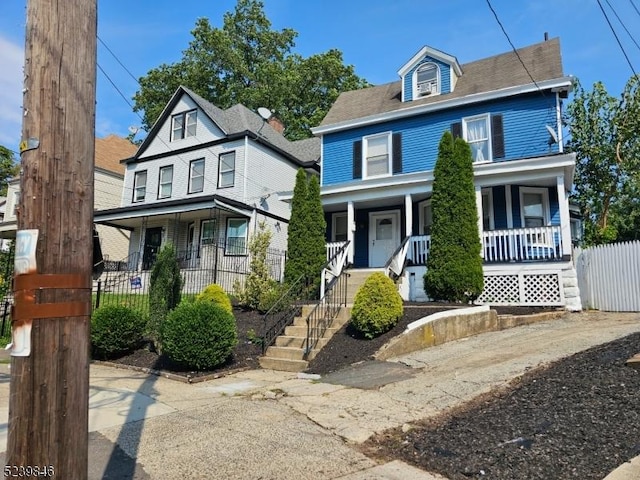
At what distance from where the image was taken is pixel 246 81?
35594 mm

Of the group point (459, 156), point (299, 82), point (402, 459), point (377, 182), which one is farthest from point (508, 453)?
point (299, 82)

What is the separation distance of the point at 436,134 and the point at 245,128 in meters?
9.38

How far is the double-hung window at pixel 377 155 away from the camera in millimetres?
16812

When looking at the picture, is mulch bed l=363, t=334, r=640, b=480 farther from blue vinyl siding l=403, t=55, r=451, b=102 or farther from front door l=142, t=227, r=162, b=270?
front door l=142, t=227, r=162, b=270

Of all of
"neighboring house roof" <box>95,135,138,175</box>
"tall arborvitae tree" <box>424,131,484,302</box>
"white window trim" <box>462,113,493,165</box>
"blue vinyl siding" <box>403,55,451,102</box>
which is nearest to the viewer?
"tall arborvitae tree" <box>424,131,484,302</box>

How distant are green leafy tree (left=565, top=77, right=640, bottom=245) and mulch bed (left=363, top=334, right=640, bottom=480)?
60.1ft

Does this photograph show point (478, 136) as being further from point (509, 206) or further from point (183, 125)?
point (183, 125)

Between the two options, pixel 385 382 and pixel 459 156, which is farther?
pixel 459 156

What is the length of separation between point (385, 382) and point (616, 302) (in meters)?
9.07

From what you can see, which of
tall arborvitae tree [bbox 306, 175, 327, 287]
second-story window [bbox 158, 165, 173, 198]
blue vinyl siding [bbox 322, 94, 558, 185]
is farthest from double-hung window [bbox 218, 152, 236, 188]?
tall arborvitae tree [bbox 306, 175, 327, 287]

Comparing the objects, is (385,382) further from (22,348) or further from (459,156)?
(459,156)

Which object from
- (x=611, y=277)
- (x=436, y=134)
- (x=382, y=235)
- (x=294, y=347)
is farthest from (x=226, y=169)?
(x=611, y=277)

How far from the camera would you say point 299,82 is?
33719 mm

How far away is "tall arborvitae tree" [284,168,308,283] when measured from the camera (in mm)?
14567
